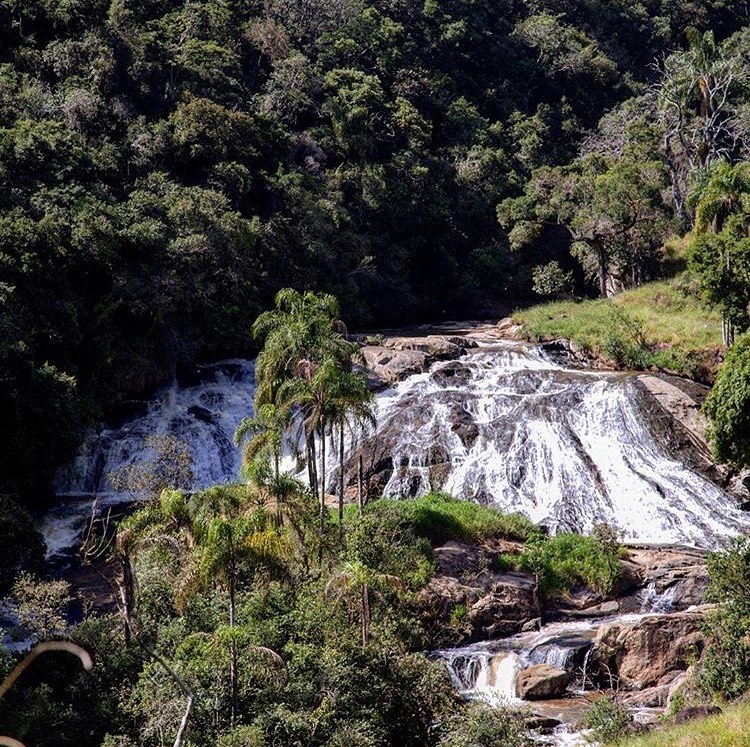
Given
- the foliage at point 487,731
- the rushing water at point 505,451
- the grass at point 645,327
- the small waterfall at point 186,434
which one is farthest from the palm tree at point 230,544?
the grass at point 645,327

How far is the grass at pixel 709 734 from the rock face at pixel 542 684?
5.90 m

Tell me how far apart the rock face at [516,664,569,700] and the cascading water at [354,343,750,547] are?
8.36 metres

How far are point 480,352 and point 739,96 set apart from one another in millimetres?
36964

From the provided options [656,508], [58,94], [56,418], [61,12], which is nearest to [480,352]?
[656,508]

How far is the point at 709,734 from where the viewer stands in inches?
492

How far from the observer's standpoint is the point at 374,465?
103ft

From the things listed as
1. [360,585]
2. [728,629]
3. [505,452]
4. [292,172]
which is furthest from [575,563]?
[292,172]

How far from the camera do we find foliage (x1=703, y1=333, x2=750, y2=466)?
858 inches

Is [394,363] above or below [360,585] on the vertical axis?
above

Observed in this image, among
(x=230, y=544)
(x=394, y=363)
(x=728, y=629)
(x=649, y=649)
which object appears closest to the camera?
(x=230, y=544)

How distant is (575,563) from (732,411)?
659 centimetres

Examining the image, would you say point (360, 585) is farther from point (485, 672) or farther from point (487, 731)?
point (487, 731)

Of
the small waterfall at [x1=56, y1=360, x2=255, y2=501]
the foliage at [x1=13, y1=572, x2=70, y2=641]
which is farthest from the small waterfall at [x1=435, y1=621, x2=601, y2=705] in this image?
the small waterfall at [x1=56, y1=360, x2=255, y2=501]

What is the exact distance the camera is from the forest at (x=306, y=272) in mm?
17453
